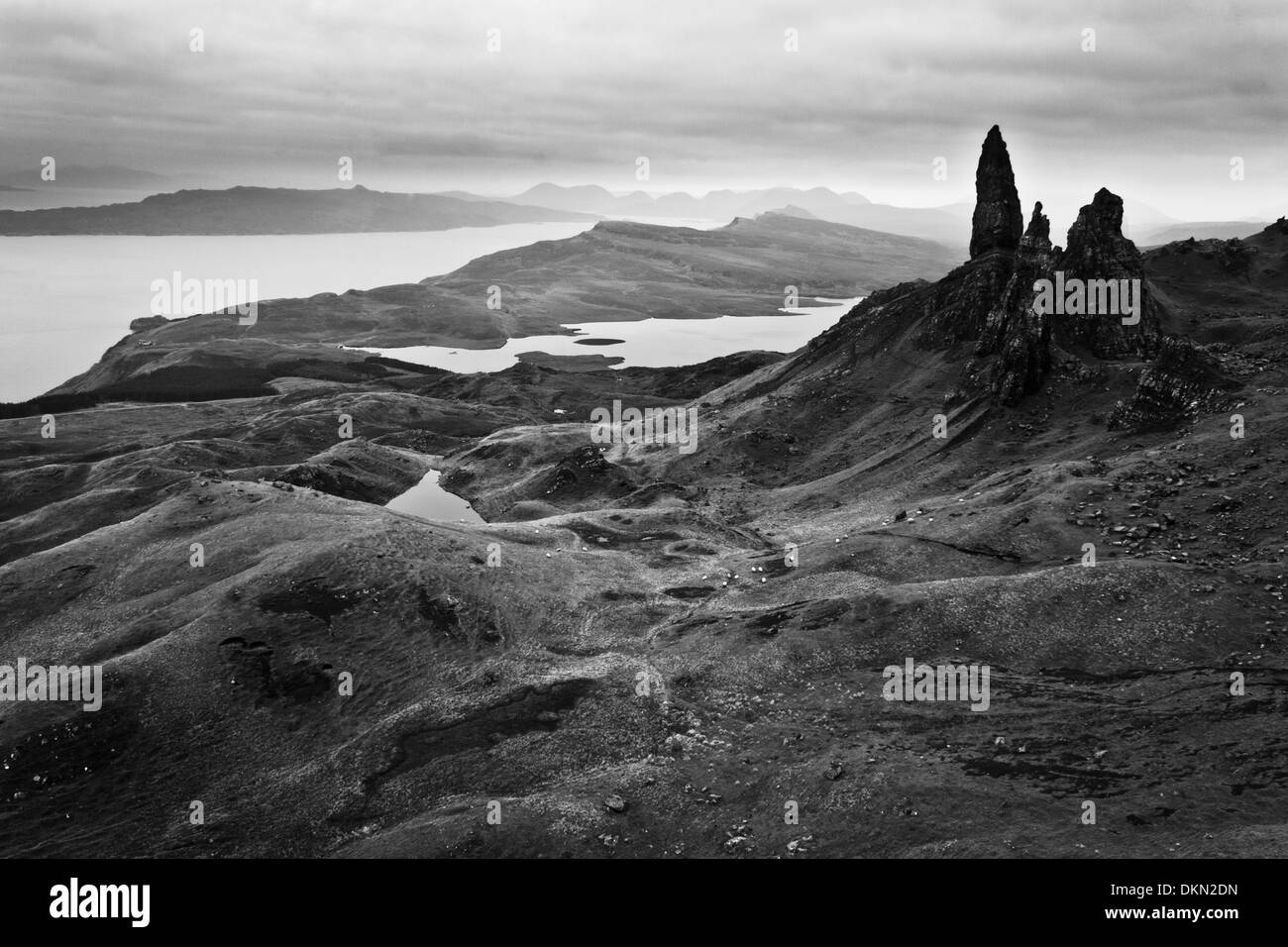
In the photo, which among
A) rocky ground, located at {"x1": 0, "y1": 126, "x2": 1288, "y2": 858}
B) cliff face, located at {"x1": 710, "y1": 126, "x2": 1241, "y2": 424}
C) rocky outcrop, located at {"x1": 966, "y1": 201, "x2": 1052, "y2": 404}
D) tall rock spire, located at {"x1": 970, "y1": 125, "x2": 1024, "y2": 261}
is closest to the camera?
rocky ground, located at {"x1": 0, "y1": 126, "x2": 1288, "y2": 858}

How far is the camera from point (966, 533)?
228ft

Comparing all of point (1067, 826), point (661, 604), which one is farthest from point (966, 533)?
point (1067, 826)

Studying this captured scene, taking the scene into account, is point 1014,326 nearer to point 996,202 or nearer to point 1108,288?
point 1108,288

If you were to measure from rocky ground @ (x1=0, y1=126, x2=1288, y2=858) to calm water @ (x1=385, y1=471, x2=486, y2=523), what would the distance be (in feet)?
29.2

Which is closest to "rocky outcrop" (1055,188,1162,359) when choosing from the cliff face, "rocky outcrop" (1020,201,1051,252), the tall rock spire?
the cliff face

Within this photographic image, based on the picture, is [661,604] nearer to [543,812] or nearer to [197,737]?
[543,812]

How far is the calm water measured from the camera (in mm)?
113125

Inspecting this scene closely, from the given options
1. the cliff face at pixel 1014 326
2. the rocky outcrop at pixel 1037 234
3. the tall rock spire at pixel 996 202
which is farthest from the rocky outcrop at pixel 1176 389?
the tall rock spire at pixel 996 202

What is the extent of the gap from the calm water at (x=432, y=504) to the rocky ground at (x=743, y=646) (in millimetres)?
8898

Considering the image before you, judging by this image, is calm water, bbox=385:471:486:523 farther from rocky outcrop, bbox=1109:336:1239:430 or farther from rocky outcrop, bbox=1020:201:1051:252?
rocky outcrop, bbox=1020:201:1051:252

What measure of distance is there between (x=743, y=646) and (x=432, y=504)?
69.5 metres

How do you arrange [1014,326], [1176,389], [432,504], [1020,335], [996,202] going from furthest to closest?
[996,202] < [432,504] < [1014,326] < [1020,335] < [1176,389]

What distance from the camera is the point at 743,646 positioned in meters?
58.0

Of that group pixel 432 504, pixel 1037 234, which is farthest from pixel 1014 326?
pixel 432 504
